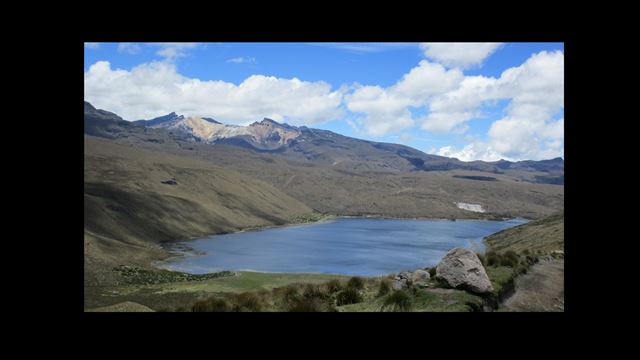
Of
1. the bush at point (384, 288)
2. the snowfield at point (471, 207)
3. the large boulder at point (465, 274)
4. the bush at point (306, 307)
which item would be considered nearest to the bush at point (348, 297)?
the bush at point (384, 288)

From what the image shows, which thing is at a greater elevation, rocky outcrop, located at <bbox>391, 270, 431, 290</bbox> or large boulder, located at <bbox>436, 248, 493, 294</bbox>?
large boulder, located at <bbox>436, 248, 493, 294</bbox>

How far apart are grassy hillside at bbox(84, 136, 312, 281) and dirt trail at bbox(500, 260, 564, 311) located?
43507 millimetres

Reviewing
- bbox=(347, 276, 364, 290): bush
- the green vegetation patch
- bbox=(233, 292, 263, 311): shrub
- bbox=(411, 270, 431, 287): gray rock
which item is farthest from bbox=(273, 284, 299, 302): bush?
the green vegetation patch

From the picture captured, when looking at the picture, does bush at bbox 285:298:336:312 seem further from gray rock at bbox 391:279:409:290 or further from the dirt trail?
the dirt trail

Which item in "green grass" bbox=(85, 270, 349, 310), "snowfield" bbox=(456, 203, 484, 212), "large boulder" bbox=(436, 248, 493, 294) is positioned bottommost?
"green grass" bbox=(85, 270, 349, 310)

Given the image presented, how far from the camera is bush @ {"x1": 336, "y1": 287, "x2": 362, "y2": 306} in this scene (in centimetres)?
1102

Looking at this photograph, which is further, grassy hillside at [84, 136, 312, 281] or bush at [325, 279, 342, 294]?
grassy hillside at [84, 136, 312, 281]

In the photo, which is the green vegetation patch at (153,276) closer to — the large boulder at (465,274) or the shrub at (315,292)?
the shrub at (315,292)
